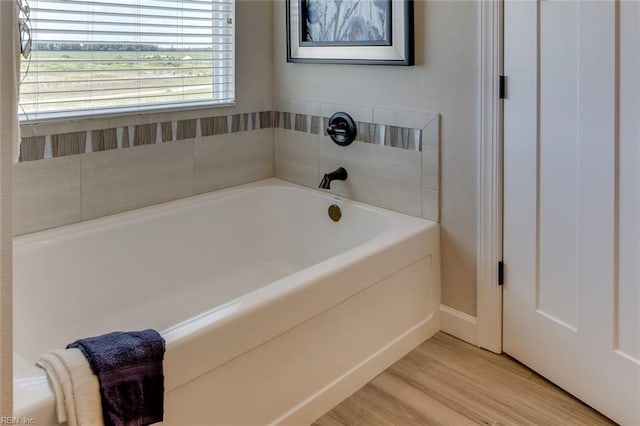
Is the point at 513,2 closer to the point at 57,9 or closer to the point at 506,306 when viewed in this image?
the point at 506,306

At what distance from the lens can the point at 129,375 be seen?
4.32 ft

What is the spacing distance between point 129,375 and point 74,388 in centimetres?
13

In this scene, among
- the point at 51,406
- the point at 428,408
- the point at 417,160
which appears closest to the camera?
the point at 51,406

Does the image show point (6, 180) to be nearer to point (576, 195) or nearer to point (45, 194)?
point (45, 194)

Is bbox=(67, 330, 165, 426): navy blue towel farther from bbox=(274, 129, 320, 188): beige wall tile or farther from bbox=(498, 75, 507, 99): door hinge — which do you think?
bbox=(274, 129, 320, 188): beige wall tile

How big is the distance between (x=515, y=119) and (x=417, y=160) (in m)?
0.52

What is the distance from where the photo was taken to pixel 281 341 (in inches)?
68.1

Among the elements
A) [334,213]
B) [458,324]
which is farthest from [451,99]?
[458,324]

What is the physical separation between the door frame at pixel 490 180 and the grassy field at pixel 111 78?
1.43 metres

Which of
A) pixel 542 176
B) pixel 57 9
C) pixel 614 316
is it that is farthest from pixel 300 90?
pixel 614 316

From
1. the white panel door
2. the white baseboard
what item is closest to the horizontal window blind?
the white panel door

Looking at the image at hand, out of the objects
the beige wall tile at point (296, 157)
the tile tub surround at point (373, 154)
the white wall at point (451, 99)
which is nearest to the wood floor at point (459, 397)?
the white wall at point (451, 99)

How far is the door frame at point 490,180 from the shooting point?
82.3 inches

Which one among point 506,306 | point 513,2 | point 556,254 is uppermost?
point 513,2
